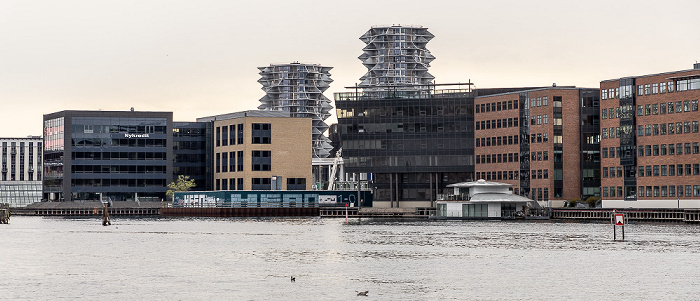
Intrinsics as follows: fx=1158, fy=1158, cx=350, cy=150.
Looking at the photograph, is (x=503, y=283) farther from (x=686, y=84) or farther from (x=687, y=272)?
(x=686, y=84)

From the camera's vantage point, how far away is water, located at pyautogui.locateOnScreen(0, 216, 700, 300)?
6550cm

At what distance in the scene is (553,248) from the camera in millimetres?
108000

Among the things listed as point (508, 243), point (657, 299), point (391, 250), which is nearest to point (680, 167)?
point (508, 243)

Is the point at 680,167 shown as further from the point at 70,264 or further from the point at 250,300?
the point at 250,300

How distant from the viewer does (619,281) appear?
72562mm

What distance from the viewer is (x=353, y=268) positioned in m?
83.9

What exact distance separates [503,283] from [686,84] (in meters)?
133

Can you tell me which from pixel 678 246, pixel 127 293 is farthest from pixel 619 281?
pixel 678 246

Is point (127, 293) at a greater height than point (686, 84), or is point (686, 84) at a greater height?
point (686, 84)

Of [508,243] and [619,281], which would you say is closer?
[619,281]

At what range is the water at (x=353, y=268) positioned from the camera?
65500 millimetres

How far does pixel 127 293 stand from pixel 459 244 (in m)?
57.6

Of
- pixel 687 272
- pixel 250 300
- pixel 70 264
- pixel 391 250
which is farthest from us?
pixel 391 250

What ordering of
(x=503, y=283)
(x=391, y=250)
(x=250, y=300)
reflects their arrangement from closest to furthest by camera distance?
(x=250, y=300)
(x=503, y=283)
(x=391, y=250)
